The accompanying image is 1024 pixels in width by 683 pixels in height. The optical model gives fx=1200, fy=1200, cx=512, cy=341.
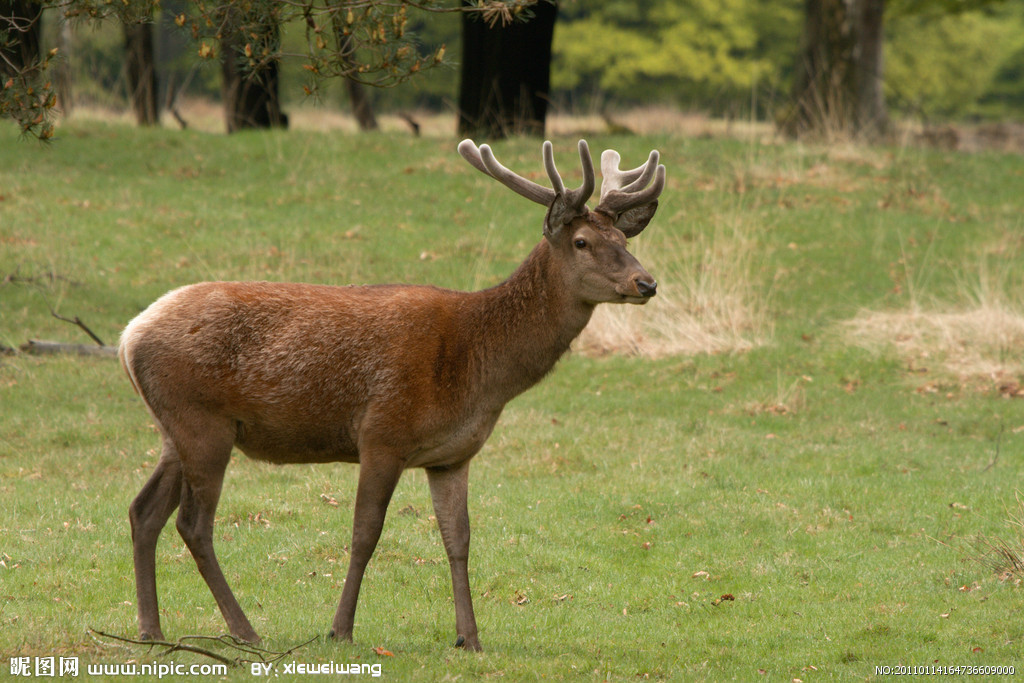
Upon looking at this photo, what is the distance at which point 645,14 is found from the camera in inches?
2087

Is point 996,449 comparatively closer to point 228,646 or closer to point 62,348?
point 228,646

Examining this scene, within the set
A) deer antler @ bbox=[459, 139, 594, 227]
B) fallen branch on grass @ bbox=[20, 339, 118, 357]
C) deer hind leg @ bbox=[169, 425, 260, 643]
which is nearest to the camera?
deer hind leg @ bbox=[169, 425, 260, 643]

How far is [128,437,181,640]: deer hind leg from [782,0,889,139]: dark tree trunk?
62.9 ft

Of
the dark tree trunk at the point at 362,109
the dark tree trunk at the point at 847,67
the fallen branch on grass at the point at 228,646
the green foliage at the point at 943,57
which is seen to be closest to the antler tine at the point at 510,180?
the fallen branch on grass at the point at 228,646

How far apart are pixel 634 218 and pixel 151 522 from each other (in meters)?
3.21

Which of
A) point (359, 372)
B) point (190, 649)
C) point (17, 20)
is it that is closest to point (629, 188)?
point (359, 372)

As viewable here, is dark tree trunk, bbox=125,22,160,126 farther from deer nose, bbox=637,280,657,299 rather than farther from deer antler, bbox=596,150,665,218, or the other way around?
deer nose, bbox=637,280,657,299

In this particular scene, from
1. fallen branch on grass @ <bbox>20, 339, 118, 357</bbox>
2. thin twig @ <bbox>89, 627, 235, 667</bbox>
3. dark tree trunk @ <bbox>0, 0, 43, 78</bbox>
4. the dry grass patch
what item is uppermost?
dark tree trunk @ <bbox>0, 0, 43, 78</bbox>

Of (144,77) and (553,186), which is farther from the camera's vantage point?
(144,77)

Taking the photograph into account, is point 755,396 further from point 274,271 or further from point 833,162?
point 833,162

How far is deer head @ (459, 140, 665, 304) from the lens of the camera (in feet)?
21.0

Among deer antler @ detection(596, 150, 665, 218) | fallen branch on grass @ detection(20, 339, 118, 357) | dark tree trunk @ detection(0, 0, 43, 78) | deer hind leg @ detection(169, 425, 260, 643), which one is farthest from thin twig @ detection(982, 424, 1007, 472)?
fallen branch on grass @ detection(20, 339, 118, 357)

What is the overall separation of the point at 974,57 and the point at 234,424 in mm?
54346

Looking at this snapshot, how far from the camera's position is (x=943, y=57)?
52969 mm
